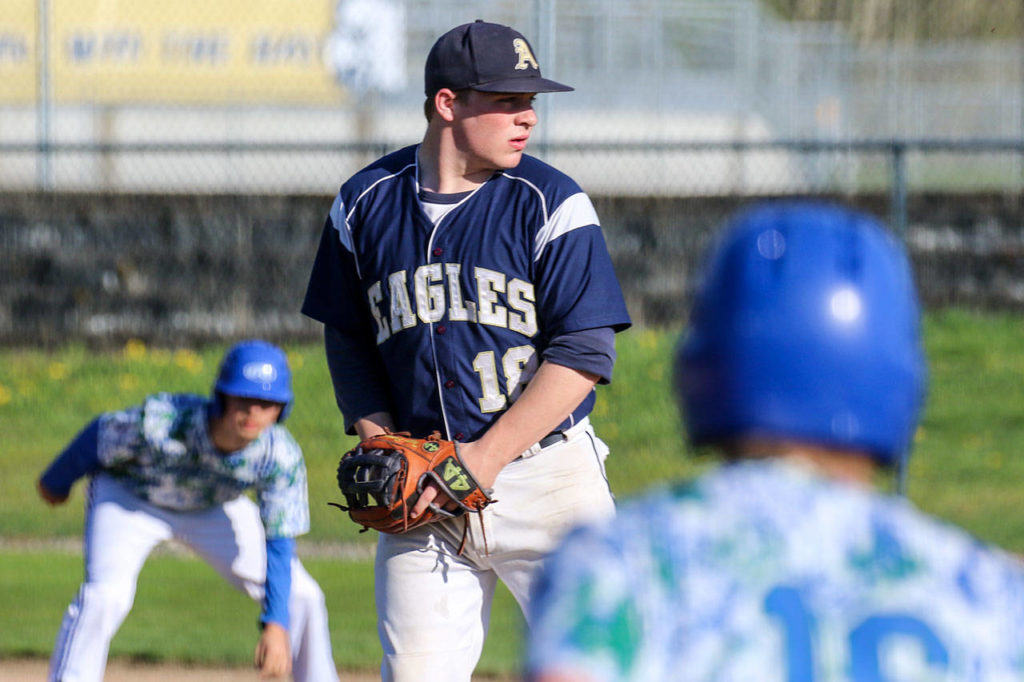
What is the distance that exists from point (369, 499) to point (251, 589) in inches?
71.2

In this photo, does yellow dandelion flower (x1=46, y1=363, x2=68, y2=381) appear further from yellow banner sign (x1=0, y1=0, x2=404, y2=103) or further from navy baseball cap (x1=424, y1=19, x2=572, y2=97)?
navy baseball cap (x1=424, y1=19, x2=572, y2=97)

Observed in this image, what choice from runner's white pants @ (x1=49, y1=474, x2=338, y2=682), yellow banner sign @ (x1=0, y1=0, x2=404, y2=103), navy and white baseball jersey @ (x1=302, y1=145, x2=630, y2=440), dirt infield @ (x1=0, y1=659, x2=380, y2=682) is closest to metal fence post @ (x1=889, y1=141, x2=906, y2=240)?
dirt infield @ (x1=0, y1=659, x2=380, y2=682)

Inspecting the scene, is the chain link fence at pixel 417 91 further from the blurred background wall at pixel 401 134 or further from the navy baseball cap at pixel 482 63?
the navy baseball cap at pixel 482 63

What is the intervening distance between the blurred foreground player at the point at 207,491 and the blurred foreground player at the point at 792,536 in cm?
354

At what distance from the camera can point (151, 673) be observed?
6.02 meters

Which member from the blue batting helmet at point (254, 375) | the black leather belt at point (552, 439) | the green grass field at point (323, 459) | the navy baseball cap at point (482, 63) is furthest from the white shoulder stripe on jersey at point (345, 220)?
the green grass field at point (323, 459)

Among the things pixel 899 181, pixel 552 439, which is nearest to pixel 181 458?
pixel 552 439

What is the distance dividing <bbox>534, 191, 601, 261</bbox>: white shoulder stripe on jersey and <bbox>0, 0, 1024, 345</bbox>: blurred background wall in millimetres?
5128

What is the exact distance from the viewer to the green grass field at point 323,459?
21.9ft

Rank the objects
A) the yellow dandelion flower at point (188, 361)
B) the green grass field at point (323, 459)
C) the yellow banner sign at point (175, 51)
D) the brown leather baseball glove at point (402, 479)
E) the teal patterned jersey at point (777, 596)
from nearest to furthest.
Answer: the teal patterned jersey at point (777, 596)
the brown leather baseball glove at point (402, 479)
the green grass field at point (323, 459)
the yellow dandelion flower at point (188, 361)
the yellow banner sign at point (175, 51)

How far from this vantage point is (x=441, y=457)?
339 centimetres

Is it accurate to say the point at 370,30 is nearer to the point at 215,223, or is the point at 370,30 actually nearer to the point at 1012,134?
the point at 215,223

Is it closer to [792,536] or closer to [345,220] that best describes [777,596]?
[792,536]

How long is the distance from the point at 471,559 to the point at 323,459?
20.9ft
